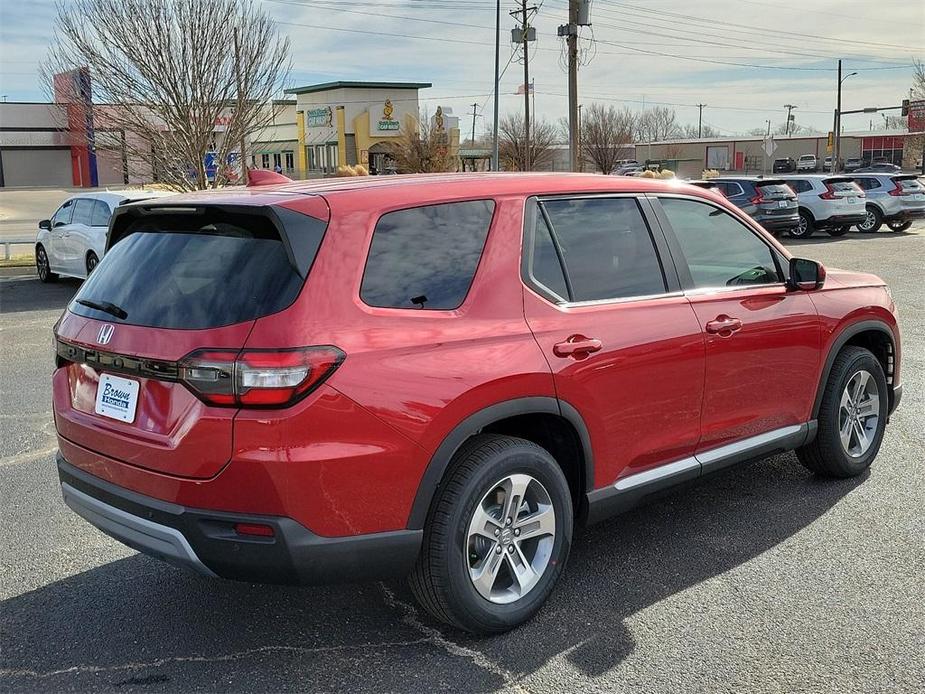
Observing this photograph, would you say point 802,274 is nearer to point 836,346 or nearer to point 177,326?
point 836,346

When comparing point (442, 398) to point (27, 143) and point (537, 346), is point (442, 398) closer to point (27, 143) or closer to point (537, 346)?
point (537, 346)

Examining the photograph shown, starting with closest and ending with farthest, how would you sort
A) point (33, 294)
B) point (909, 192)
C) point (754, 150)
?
point (33, 294) → point (909, 192) → point (754, 150)

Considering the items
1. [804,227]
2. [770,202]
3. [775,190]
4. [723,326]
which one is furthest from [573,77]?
[723,326]

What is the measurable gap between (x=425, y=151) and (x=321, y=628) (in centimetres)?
4485

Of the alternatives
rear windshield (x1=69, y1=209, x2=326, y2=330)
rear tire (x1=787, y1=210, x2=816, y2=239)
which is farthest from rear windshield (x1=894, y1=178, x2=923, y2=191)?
rear windshield (x1=69, y1=209, x2=326, y2=330)

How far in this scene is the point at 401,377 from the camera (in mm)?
3076

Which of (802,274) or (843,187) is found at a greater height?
(843,187)

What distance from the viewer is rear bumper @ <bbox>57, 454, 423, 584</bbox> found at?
2961 mm

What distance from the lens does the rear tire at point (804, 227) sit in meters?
23.9

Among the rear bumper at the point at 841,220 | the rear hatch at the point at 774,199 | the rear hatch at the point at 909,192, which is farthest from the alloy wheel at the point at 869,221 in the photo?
the rear hatch at the point at 774,199

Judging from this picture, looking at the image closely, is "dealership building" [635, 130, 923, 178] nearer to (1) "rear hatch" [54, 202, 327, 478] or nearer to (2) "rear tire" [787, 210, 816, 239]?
(2) "rear tire" [787, 210, 816, 239]

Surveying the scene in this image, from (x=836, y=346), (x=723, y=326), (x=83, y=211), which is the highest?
(x=83, y=211)

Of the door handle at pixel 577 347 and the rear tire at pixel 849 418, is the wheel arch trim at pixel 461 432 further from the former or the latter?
the rear tire at pixel 849 418

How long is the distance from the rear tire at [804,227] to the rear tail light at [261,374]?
2296 cm
